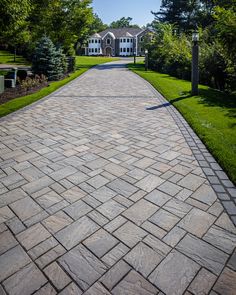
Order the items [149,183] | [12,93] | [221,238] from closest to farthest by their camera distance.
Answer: [221,238]
[149,183]
[12,93]

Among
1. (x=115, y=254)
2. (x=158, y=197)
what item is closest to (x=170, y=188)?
(x=158, y=197)

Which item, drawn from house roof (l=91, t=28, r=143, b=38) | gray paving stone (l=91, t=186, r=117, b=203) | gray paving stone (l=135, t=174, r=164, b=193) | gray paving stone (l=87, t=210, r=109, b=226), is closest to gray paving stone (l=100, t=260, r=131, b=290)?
gray paving stone (l=87, t=210, r=109, b=226)

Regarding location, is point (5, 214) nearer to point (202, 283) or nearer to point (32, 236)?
point (32, 236)

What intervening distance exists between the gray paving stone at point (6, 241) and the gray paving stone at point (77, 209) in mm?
699

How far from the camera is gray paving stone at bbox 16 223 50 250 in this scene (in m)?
2.60

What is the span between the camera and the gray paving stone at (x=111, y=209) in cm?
308

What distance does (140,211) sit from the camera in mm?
3139

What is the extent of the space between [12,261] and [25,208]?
2.92 ft

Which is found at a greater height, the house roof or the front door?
the house roof

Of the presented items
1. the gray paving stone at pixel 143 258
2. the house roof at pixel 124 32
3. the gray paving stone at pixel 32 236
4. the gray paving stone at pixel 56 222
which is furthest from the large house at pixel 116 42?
the gray paving stone at pixel 143 258

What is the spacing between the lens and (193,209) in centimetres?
317

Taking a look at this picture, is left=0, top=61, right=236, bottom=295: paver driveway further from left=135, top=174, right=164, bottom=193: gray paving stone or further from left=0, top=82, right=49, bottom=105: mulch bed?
left=0, top=82, right=49, bottom=105: mulch bed

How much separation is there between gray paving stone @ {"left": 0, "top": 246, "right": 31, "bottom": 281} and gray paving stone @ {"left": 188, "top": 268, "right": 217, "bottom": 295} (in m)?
1.56

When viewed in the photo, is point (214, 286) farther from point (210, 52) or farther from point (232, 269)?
point (210, 52)
